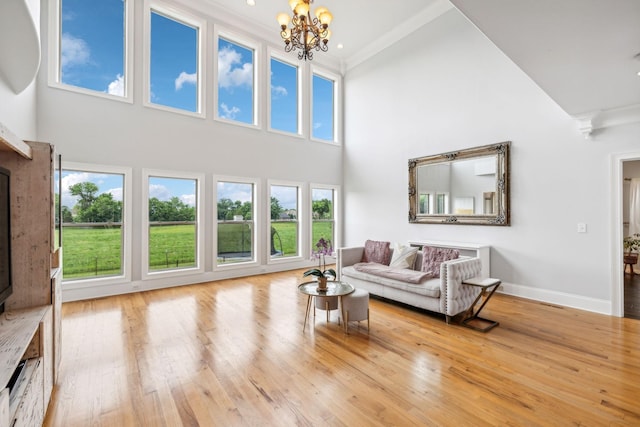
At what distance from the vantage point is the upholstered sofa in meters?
3.62

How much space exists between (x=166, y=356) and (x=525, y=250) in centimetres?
513

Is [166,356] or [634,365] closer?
[634,365]

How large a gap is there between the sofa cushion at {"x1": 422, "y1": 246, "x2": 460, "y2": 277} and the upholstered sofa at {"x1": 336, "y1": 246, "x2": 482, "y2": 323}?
0.10 m

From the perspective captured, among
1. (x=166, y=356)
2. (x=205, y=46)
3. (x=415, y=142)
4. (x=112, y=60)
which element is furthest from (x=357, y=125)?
(x=166, y=356)

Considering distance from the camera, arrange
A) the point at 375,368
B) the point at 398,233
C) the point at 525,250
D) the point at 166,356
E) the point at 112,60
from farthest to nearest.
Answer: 1. the point at 398,233
2. the point at 112,60
3. the point at 525,250
4. the point at 166,356
5. the point at 375,368

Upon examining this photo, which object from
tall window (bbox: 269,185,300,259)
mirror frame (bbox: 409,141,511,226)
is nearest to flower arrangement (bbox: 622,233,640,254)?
mirror frame (bbox: 409,141,511,226)

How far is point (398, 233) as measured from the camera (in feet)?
21.7

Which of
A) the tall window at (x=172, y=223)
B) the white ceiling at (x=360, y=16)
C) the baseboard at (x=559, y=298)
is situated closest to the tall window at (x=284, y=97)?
the white ceiling at (x=360, y=16)

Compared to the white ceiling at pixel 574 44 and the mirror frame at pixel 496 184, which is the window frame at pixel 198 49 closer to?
the mirror frame at pixel 496 184

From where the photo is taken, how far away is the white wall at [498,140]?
4088mm

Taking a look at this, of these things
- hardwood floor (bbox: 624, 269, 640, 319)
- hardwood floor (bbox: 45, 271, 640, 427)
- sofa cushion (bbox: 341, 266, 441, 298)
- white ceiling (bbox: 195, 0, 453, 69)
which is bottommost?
hardwood floor (bbox: 45, 271, 640, 427)

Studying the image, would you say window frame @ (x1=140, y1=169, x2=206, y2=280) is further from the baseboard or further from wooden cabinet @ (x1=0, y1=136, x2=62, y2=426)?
the baseboard

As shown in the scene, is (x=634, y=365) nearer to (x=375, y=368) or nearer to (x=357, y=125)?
(x=375, y=368)

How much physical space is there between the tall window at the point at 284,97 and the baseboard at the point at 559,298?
5.57 meters
